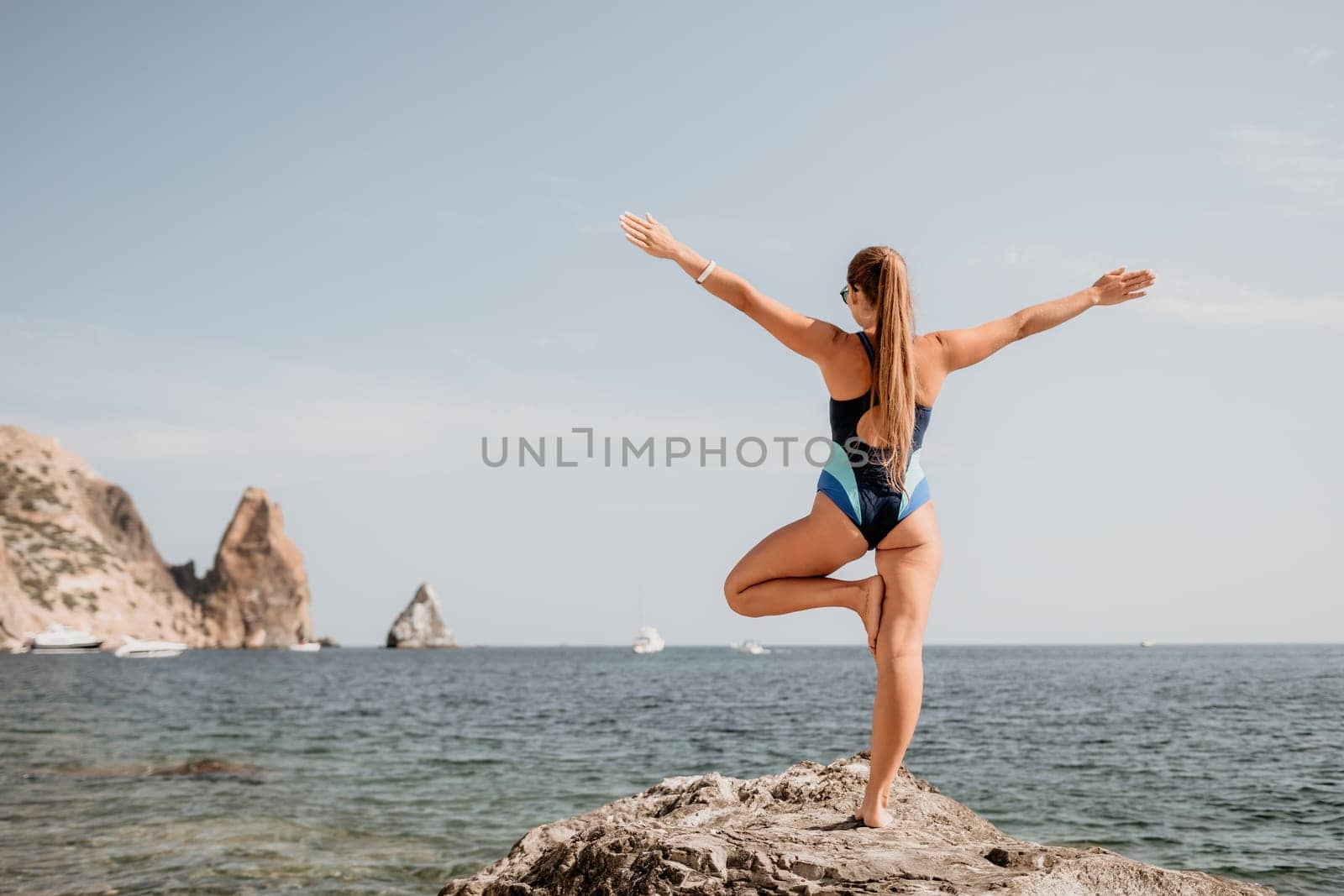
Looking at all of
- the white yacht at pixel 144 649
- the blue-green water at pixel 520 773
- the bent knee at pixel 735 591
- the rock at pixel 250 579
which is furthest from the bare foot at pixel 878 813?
the rock at pixel 250 579

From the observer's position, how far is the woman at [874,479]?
417 centimetres

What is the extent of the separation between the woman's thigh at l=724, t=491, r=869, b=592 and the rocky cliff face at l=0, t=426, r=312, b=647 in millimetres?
101972

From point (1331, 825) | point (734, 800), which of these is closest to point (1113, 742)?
point (1331, 825)

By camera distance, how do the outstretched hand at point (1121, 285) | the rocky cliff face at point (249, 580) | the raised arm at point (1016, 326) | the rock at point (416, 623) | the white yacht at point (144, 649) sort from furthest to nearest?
the rock at point (416, 623)
the rocky cliff face at point (249, 580)
the white yacht at point (144, 649)
the outstretched hand at point (1121, 285)
the raised arm at point (1016, 326)

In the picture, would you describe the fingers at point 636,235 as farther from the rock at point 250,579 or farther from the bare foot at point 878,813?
the rock at point 250,579

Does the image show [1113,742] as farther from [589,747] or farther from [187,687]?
[187,687]

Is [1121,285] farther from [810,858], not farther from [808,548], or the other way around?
[810,858]

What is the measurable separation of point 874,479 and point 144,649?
105m

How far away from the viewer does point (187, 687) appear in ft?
156

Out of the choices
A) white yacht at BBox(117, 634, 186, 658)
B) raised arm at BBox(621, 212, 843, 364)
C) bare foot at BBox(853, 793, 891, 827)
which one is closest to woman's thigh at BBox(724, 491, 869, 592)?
raised arm at BBox(621, 212, 843, 364)

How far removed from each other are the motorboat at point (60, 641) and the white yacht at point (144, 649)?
3.36 metres

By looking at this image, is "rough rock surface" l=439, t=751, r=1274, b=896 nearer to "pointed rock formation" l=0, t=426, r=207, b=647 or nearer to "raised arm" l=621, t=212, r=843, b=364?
"raised arm" l=621, t=212, r=843, b=364

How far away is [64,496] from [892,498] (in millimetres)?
123155

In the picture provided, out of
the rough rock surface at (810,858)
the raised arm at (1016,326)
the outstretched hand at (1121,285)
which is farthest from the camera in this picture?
the outstretched hand at (1121,285)
